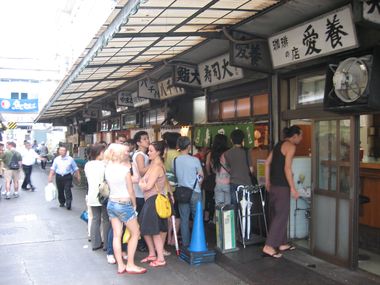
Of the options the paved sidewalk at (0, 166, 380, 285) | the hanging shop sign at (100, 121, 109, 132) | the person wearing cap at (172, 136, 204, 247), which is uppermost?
the hanging shop sign at (100, 121, 109, 132)

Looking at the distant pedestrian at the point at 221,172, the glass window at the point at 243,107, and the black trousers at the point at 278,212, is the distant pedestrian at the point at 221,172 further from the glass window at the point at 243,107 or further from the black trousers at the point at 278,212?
the glass window at the point at 243,107

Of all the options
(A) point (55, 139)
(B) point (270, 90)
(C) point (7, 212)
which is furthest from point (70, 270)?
(A) point (55, 139)

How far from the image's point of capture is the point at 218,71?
343 inches

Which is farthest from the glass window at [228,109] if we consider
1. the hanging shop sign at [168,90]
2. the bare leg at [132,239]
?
the bare leg at [132,239]

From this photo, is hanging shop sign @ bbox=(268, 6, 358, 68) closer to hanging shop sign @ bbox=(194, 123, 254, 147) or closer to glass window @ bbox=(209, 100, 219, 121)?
hanging shop sign @ bbox=(194, 123, 254, 147)

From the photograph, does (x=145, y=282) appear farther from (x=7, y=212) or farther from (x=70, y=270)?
(x=7, y=212)

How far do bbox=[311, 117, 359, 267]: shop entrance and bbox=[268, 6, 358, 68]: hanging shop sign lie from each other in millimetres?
1028

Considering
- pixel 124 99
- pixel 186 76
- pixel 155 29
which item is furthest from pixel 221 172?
pixel 124 99

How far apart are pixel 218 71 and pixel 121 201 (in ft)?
13.3

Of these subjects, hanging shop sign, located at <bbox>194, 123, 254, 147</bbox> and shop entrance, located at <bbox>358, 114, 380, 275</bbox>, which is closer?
shop entrance, located at <bbox>358, 114, 380, 275</bbox>

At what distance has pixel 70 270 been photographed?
5.99 m

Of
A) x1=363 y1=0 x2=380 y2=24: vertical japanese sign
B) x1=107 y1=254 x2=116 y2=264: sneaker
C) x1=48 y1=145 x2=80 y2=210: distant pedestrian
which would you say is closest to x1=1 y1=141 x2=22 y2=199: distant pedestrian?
x1=48 y1=145 x2=80 y2=210: distant pedestrian

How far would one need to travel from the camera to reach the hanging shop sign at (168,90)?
35.2 feet

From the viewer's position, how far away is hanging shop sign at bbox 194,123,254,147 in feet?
25.1
